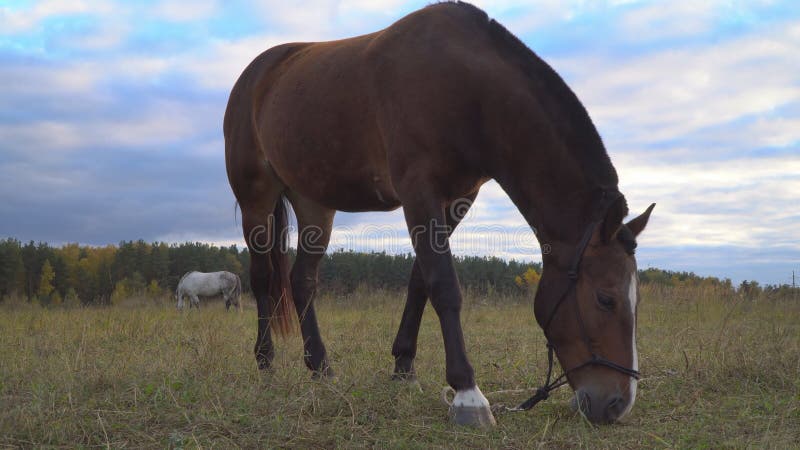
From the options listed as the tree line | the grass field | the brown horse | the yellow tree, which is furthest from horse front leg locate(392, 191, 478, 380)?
the yellow tree

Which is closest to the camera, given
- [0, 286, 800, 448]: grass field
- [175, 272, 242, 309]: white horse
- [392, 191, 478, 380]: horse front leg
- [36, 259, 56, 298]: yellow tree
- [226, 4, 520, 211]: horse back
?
[0, 286, 800, 448]: grass field

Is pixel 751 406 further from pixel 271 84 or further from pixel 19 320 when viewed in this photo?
pixel 19 320

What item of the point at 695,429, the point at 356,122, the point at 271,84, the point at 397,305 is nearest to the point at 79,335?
the point at 271,84

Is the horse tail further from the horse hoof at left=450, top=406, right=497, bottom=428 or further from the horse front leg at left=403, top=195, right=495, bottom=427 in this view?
the horse hoof at left=450, top=406, right=497, bottom=428

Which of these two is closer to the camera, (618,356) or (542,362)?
(618,356)

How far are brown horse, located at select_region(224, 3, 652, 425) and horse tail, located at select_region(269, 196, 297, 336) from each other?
743mm

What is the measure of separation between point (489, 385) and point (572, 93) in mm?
1996

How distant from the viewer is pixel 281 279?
516cm

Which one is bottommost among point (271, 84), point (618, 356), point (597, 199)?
point (618, 356)

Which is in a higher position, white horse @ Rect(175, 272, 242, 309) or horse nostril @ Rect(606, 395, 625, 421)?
horse nostril @ Rect(606, 395, 625, 421)

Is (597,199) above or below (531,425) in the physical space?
above

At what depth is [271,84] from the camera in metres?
5.11

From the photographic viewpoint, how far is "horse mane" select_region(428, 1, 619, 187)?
3031mm

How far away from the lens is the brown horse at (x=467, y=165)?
2.88m
